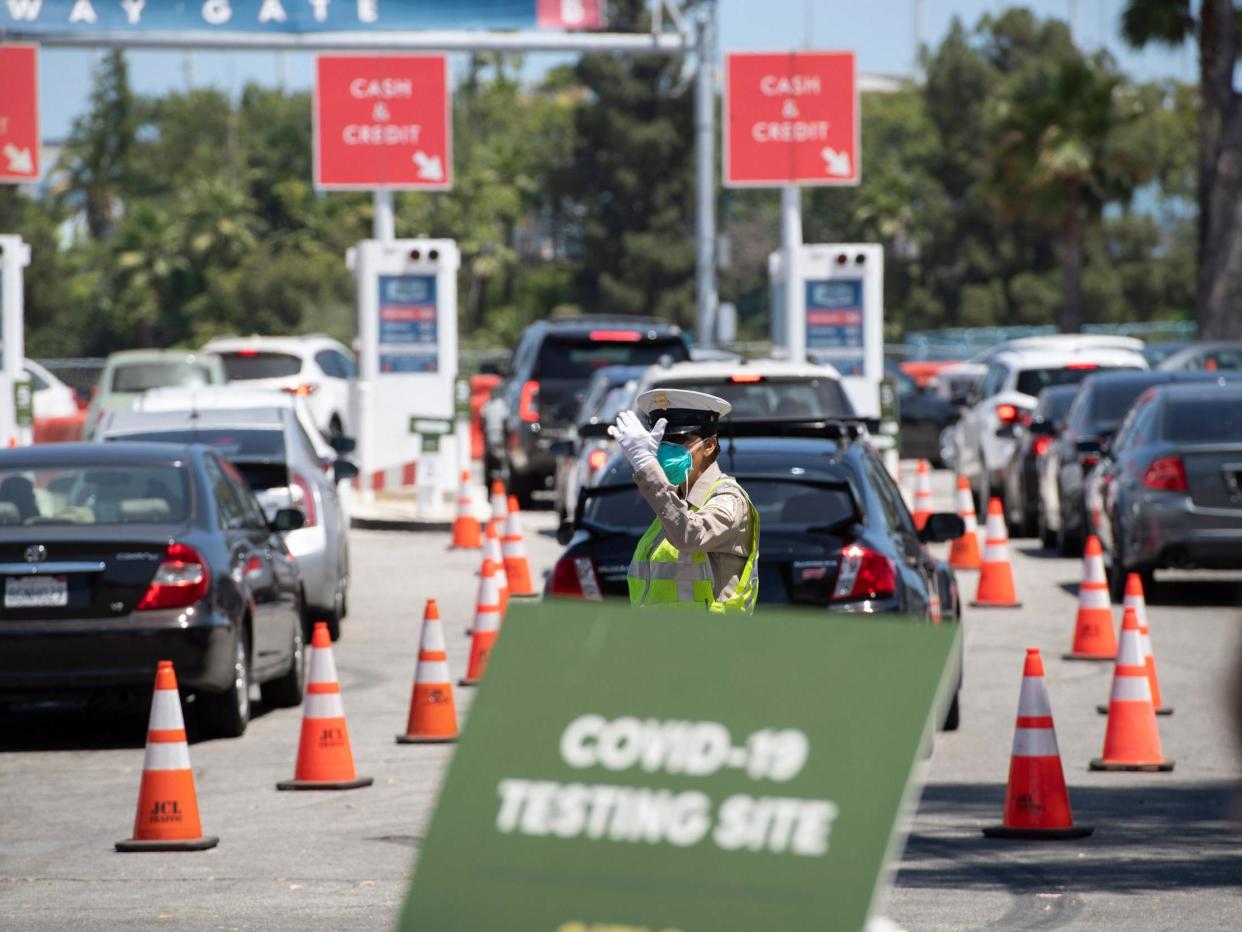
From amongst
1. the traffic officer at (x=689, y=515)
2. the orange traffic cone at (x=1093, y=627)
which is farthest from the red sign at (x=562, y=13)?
the traffic officer at (x=689, y=515)

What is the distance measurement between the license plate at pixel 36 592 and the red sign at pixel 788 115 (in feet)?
70.6

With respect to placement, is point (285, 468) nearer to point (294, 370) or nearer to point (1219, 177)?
point (294, 370)

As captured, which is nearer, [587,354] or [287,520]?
[287,520]

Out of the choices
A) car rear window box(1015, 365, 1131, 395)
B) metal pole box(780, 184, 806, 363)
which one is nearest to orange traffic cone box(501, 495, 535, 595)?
car rear window box(1015, 365, 1131, 395)

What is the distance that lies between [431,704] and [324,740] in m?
1.33

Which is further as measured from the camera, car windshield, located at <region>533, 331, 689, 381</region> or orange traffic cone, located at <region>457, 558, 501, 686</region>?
car windshield, located at <region>533, 331, 689, 381</region>

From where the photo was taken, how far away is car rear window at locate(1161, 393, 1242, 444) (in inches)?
695

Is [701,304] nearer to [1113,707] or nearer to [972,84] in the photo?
[1113,707]

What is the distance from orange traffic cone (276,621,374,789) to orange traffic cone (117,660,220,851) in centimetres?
121

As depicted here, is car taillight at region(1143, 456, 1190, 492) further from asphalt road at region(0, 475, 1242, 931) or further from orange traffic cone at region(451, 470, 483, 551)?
orange traffic cone at region(451, 470, 483, 551)

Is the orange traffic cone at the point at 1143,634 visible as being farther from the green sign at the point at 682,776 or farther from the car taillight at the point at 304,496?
the green sign at the point at 682,776

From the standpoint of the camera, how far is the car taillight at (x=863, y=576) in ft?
34.4

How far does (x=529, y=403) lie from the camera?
26172 millimetres

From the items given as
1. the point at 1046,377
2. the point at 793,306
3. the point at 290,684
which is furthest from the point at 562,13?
the point at 290,684
